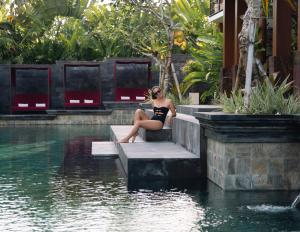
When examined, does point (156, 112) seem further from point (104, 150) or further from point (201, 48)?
point (201, 48)

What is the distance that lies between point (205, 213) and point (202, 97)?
22588 millimetres

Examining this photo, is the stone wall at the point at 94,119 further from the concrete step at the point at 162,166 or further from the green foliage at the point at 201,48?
the concrete step at the point at 162,166

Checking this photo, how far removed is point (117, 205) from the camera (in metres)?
9.98

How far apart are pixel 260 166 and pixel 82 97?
29.1 meters

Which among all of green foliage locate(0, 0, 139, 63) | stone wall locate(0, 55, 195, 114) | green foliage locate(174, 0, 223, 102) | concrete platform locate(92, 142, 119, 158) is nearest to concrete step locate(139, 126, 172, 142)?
concrete platform locate(92, 142, 119, 158)

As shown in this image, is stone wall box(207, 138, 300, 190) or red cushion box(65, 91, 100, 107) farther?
red cushion box(65, 91, 100, 107)

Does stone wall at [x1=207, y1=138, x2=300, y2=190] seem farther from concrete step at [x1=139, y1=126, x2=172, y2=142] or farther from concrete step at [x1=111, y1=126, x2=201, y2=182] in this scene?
concrete step at [x1=139, y1=126, x2=172, y2=142]

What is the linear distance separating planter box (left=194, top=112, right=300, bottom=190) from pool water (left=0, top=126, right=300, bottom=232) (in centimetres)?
27

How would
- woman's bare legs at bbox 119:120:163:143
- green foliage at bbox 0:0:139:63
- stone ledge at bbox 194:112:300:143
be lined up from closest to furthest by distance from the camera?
1. stone ledge at bbox 194:112:300:143
2. woman's bare legs at bbox 119:120:163:143
3. green foliage at bbox 0:0:139:63

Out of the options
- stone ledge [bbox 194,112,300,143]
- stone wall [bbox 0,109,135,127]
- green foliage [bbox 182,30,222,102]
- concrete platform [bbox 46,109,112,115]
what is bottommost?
stone wall [bbox 0,109,135,127]

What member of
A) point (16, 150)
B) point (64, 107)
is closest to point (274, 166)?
point (16, 150)

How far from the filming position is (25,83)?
40531 mm

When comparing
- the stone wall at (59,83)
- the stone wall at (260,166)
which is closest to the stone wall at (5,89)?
the stone wall at (59,83)

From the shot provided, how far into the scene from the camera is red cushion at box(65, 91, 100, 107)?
39531 millimetres
